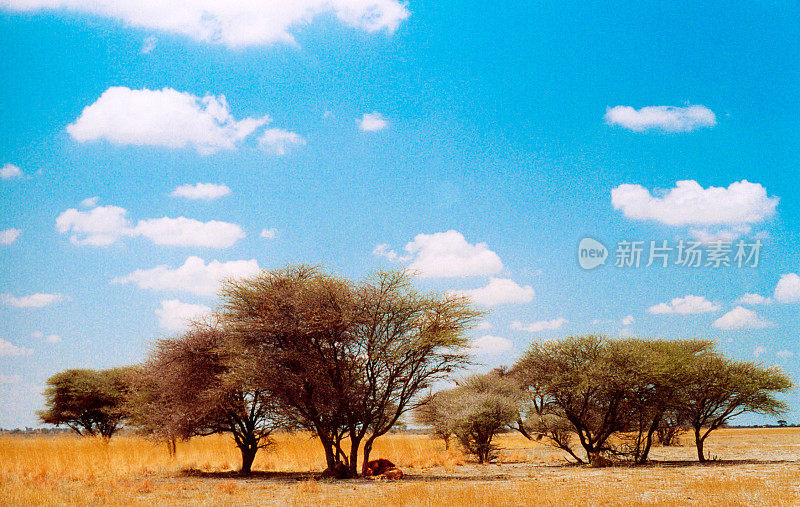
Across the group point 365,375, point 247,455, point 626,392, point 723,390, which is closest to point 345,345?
point 365,375

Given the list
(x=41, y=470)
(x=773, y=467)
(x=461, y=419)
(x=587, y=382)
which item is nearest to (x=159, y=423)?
(x=41, y=470)

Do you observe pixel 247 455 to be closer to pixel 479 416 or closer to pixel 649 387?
pixel 479 416

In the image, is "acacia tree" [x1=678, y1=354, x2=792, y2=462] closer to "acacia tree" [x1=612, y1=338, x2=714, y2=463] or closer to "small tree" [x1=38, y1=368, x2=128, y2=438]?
"acacia tree" [x1=612, y1=338, x2=714, y2=463]

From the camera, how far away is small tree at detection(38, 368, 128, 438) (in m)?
44.3

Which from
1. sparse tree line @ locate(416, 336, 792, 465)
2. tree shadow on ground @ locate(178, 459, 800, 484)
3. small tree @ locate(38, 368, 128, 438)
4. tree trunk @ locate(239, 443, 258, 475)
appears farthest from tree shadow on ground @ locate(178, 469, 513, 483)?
small tree @ locate(38, 368, 128, 438)

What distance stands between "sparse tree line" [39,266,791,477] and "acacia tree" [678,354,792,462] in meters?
0.07

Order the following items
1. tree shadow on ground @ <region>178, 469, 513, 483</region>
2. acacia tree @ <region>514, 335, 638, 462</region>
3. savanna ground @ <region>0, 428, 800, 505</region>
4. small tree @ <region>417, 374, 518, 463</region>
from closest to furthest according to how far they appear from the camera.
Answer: savanna ground @ <region>0, 428, 800, 505</region>
tree shadow on ground @ <region>178, 469, 513, 483</region>
acacia tree @ <region>514, 335, 638, 462</region>
small tree @ <region>417, 374, 518, 463</region>

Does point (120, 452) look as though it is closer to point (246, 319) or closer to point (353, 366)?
point (246, 319)

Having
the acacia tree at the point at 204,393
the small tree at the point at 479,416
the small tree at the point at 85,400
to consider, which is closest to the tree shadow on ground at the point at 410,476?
the acacia tree at the point at 204,393

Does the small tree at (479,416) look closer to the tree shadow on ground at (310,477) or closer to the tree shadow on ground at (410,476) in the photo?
the tree shadow on ground at (410,476)

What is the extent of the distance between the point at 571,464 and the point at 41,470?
23.5m

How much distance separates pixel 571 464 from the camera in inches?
1192

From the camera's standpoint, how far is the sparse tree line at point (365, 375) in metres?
23.0

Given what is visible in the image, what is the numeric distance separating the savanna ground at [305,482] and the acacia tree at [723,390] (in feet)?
7.93
